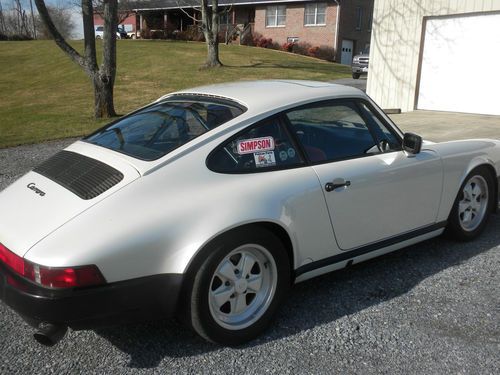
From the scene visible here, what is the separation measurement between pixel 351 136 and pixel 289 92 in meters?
0.61

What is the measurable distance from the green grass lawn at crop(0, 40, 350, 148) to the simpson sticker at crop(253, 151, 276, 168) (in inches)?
324

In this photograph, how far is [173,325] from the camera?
3145 mm

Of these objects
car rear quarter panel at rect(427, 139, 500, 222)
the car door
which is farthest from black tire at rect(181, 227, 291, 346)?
car rear quarter panel at rect(427, 139, 500, 222)

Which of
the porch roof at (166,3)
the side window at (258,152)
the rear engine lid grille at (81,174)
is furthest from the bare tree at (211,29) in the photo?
the side window at (258,152)

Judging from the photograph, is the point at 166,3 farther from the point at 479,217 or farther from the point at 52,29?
the point at 479,217

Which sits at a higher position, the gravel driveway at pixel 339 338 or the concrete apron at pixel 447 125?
the concrete apron at pixel 447 125

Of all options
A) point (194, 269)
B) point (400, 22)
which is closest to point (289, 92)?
point (194, 269)

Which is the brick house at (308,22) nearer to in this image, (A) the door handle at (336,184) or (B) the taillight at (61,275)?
(A) the door handle at (336,184)

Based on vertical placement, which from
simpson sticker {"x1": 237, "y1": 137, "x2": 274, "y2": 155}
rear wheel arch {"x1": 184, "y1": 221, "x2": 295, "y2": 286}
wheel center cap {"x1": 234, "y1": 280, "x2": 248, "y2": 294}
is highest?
simpson sticker {"x1": 237, "y1": 137, "x2": 274, "y2": 155}

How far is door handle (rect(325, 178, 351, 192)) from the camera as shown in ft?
10.4

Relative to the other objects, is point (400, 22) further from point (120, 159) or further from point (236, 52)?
point (236, 52)

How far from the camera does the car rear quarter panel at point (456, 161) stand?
398 centimetres

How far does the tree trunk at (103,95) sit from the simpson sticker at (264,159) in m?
10.5

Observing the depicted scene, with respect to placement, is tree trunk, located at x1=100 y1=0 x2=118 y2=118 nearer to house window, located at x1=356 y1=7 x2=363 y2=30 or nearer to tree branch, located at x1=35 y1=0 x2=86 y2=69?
tree branch, located at x1=35 y1=0 x2=86 y2=69
